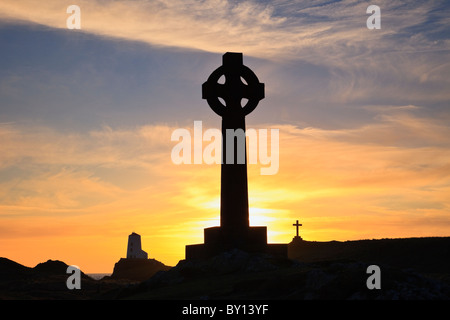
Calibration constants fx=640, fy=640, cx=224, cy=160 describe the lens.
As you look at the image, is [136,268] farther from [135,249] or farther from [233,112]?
[233,112]

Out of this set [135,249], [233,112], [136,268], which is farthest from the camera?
[135,249]

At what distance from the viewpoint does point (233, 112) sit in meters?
27.7

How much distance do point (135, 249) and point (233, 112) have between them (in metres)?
30.4

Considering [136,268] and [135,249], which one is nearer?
[136,268]

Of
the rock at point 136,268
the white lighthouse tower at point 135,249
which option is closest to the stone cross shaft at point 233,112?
the rock at point 136,268

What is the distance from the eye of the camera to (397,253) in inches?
1293

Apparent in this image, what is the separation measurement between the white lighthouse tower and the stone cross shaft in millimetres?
29455

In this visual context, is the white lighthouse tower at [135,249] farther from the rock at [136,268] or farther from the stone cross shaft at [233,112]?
the stone cross shaft at [233,112]

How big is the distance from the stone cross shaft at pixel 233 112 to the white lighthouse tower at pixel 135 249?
96.6 ft

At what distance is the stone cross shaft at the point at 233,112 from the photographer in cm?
2706

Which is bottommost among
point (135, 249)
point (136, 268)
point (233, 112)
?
point (136, 268)

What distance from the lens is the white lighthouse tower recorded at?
181 feet

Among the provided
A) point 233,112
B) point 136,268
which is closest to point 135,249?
point 136,268
